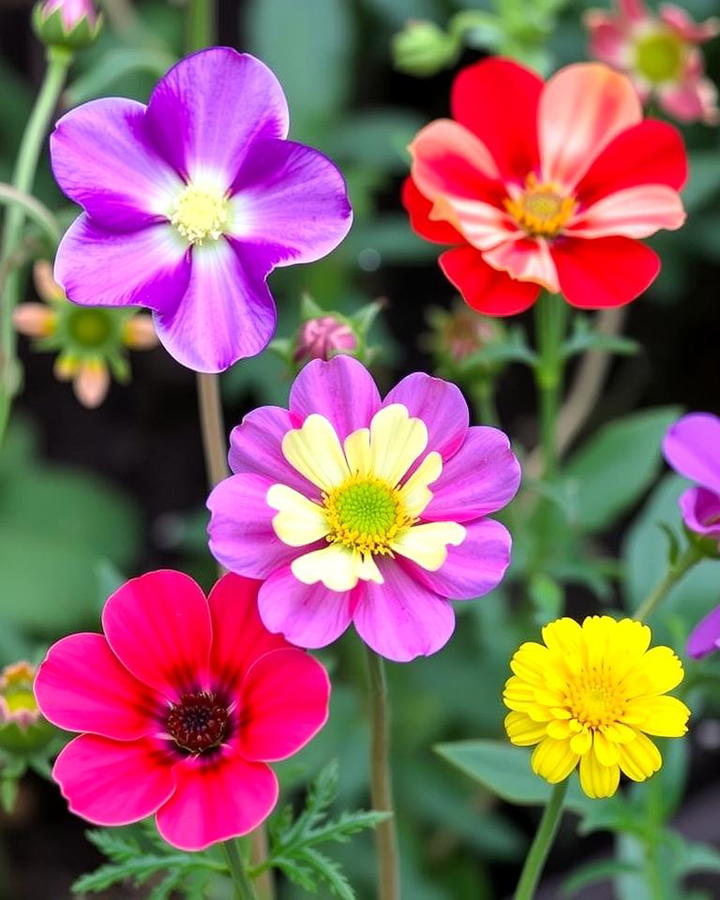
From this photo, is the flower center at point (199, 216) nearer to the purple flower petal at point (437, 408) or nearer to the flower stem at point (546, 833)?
the purple flower petal at point (437, 408)

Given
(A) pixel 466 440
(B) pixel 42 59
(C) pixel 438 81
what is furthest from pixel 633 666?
(B) pixel 42 59

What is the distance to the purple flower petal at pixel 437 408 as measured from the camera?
41cm

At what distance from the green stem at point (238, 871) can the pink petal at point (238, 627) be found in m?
0.05

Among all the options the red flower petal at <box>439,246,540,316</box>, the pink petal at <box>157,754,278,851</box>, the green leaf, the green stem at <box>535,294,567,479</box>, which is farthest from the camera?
the green leaf

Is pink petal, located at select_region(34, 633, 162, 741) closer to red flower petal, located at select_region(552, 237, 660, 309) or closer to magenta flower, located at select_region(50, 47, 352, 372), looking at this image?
magenta flower, located at select_region(50, 47, 352, 372)

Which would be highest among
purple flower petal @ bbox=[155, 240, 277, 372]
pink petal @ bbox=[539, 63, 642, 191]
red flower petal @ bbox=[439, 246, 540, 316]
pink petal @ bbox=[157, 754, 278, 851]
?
pink petal @ bbox=[539, 63, 642, 191]

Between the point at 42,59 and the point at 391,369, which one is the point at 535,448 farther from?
the point at 42,59

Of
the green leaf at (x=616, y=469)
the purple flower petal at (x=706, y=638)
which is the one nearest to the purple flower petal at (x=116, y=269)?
the purple flower petal at (x=706, y=638)

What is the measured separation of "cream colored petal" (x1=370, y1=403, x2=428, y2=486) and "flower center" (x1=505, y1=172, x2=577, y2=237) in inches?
6.2

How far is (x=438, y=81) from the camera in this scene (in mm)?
1226

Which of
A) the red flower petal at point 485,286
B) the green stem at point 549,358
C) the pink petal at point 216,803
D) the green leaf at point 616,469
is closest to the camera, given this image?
the pink petal at point 216,803

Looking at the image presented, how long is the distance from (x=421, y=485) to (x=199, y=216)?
139 mm

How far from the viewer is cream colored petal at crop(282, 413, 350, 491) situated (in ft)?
1.31

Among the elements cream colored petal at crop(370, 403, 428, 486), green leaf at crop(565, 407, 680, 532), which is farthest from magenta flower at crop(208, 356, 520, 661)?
green leaf at crop(565, 407, 680, 532)
